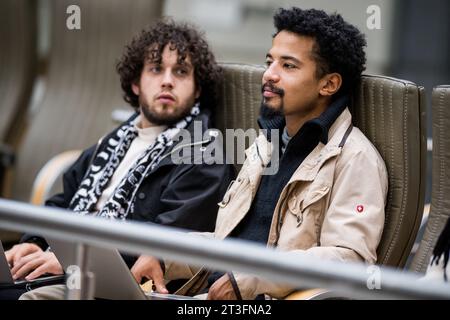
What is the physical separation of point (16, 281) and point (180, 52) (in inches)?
36.9

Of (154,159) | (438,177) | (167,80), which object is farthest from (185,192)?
(438,177)

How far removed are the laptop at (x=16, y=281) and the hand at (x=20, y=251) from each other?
27cm

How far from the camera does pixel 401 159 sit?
8.26 ft

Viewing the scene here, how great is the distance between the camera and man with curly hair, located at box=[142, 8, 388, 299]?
2.38 m

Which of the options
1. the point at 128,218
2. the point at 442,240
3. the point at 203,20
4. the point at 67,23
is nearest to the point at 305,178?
the point at 442,240

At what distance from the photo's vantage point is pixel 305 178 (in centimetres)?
246

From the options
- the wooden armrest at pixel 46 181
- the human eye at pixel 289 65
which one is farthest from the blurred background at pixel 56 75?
the human eye at pixel 289 65

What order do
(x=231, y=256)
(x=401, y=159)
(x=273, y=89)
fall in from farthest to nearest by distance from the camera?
(x=273, y=89) → (x=401, y=159) → (x=231, y=256)

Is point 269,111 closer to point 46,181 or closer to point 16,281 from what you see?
point 16,281

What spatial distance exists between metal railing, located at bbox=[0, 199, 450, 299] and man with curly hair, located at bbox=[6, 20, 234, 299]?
42.0 inches

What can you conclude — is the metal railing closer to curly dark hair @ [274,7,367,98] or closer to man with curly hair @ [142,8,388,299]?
man with curly hair @ [142,8,388,299]

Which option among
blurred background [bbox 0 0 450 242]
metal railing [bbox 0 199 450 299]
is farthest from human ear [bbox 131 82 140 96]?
metal railing [bbox 0 199 450 299]
